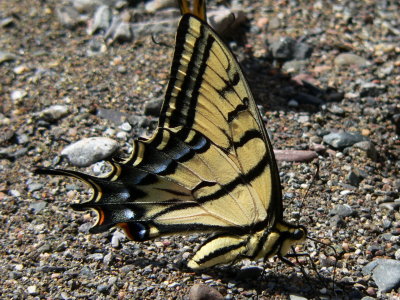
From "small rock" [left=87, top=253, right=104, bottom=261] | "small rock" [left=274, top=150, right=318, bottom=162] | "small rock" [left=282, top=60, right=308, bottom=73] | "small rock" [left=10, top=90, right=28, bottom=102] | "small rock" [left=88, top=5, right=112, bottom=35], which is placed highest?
"small rock" [left=282, top=60, right=308, bottom=73]

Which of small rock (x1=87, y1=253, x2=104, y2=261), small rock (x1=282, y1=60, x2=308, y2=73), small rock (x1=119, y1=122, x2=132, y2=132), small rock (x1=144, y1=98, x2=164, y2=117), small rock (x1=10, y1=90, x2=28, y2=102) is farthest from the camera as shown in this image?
small rock (x1=282, y1=60, x2=308, y2=73)

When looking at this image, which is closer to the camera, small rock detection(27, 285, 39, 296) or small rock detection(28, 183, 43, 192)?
small rock detection(27, 285, 39, 296)

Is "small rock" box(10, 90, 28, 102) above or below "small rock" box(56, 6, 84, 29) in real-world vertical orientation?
below

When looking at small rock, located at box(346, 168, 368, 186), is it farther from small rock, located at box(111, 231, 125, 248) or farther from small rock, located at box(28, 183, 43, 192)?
small rock, located at box(28, 183, 43, 192)

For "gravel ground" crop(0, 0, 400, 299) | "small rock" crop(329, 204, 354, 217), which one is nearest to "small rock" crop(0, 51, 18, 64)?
"gravel ground" crop(0, 0, 400, 299)

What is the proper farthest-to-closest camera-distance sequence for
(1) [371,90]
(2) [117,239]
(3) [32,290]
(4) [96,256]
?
(1) [371,90]
(2) [117,239]
(4) [96,256]
(3) [32,290]

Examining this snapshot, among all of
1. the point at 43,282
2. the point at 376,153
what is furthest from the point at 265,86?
the point at 43,282

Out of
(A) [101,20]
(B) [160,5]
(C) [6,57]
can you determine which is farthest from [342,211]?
(C) [6,57]

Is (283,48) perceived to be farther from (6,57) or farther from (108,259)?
(108,259)
